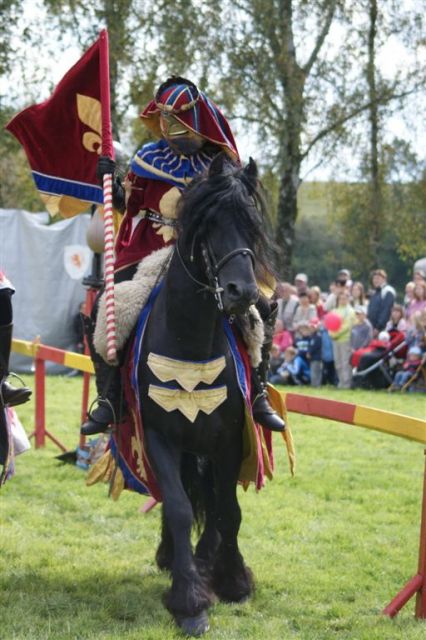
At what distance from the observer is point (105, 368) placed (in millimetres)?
5254

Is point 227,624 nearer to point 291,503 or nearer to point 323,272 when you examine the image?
point 291,503

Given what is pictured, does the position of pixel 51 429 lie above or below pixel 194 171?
below

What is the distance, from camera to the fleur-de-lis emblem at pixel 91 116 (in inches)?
237

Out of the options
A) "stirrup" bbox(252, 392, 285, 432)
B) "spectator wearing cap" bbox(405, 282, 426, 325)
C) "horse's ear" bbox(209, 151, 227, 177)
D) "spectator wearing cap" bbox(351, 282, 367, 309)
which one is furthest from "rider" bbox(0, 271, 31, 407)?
"spectator wearing cap" bbox(351, 282, 367, 309)

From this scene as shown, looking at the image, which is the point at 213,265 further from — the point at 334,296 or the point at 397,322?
the point at 334,296

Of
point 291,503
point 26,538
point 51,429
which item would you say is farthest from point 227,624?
point 51,429

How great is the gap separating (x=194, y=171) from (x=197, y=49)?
55.7 feet

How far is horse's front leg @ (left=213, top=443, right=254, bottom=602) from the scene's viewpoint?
5043 millimetres

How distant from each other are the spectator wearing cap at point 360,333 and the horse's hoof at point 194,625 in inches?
410

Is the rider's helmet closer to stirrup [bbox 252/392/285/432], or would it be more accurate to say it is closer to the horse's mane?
the horse's mane

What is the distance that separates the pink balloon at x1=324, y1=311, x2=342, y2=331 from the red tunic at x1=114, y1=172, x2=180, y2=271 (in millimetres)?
9370

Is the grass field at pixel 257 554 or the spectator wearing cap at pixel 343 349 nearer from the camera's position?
the grass field at pixel 257 554

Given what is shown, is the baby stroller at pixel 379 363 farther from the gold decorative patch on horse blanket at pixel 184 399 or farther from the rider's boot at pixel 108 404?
the gold decorative patch on horse blanket at pixel 184 399

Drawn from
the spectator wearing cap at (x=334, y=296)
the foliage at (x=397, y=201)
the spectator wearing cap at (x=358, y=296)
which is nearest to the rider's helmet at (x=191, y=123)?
the spectator wearing cap at (x=334, y=296)
